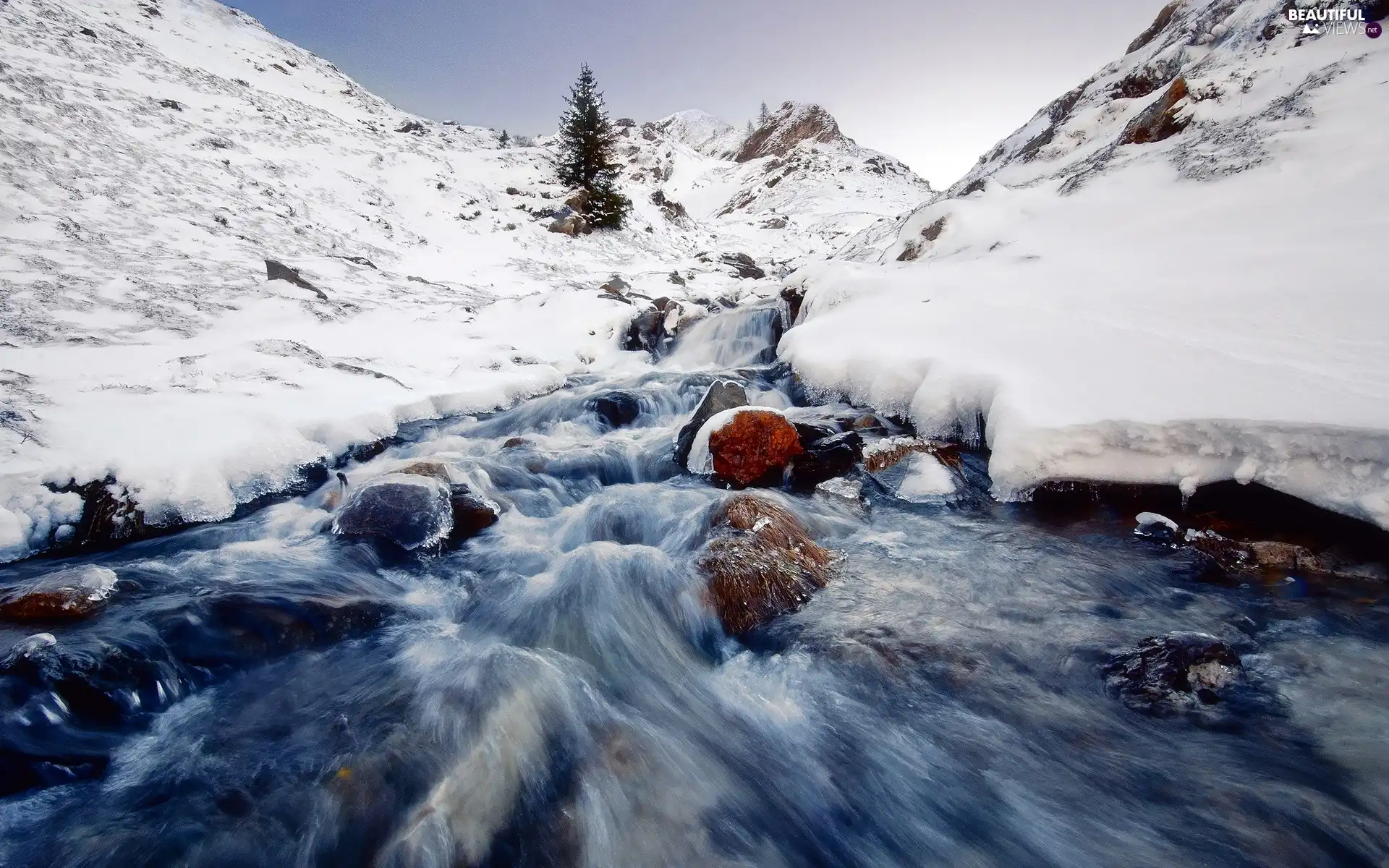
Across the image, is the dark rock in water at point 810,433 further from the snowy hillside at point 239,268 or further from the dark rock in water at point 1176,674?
the snowy hillside at point 239,268

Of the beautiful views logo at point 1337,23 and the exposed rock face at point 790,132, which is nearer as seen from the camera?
the beautiful views logo at point 1337,23

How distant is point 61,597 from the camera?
101 inches

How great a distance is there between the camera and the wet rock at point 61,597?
2.47m

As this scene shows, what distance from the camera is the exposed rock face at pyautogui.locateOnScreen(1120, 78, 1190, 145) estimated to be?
807 cm

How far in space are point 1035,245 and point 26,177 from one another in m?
16.8

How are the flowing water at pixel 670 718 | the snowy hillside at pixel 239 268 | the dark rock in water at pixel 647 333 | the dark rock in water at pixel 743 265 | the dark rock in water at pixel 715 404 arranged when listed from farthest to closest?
the dark rock in water at pixel 743 265 < the dark rock in water at pixel 647 333 < the dark rock in water at pixel 715 404 < the snowy hillside at pixel 239 268 < the flowing water at pixel 670 718

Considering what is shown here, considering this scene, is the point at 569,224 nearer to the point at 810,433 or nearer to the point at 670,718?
the point at 810,433

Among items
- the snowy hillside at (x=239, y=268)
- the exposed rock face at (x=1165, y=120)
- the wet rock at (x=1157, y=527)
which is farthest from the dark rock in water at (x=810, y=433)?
the exposed rock face at (x=1165, y=120)

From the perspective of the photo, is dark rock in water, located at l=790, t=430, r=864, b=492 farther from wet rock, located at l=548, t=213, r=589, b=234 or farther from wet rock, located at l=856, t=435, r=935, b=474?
wet rock, located at l=548, t=213, r=589, b=234

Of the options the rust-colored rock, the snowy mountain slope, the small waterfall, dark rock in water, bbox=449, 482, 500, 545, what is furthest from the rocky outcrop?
the small waterfall

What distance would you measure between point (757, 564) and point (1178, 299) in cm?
430

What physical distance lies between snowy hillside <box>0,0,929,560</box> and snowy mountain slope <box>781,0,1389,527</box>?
5008mm

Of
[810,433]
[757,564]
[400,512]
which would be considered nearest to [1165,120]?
[810,433]

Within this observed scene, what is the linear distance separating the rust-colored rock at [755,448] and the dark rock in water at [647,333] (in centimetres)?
574
